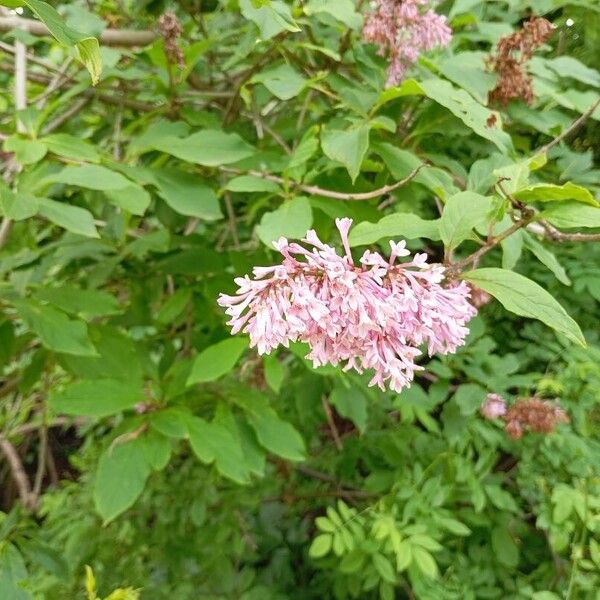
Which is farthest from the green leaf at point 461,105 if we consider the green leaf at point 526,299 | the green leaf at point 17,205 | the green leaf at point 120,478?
the green leaf at point 120,478

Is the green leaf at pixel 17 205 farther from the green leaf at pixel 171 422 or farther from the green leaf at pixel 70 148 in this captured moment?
the green leaf at pixel 171 422

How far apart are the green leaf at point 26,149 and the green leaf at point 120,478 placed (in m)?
0.41

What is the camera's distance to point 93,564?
149 cm

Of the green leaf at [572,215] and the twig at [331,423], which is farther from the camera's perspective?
the twig at [331,423]

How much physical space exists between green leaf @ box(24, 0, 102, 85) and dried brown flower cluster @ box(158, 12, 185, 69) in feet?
1.80

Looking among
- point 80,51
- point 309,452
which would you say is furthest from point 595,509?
point 80,51

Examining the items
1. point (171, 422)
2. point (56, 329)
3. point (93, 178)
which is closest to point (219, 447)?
point (171, 422)

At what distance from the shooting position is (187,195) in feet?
3.25

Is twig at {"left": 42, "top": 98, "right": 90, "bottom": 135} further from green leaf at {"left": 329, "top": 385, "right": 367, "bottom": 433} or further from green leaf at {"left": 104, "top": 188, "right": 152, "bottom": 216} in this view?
green leaf at {"left": 329, "top": 385, "right": 367, "bottom": 433}

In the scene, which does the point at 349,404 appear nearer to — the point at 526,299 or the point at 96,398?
the point at 96,398

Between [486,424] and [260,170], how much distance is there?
0.61m

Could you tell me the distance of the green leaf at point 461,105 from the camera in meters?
0.77

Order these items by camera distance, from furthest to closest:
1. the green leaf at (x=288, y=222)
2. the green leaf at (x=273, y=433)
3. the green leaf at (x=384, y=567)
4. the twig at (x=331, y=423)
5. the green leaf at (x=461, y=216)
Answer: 1. the twig at (x=331, y=423)
2. the green leaf at (x=384, y=567)
3. the green leaf at (x=273, y=433)
4. the green leaf at (x=288, y=222)
5. the green leaf at (x=461, y=216)

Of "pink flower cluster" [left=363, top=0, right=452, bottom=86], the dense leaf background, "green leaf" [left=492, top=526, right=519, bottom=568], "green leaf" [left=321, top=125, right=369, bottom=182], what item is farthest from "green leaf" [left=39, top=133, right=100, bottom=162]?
"green leaf" [left=492, top=526, right=519, bottom=568]
